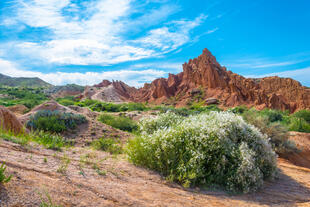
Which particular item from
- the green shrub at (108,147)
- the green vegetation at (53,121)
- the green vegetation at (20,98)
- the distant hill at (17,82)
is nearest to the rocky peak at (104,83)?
the distant hill at (17,82)

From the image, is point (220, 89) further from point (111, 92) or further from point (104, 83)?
point (104, 83)

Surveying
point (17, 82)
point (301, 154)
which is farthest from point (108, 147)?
point (17, 82)

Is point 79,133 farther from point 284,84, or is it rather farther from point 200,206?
point 284,84

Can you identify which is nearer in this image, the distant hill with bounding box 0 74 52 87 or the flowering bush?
the flowering bush

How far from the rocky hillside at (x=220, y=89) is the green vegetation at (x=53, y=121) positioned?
34.5 meters

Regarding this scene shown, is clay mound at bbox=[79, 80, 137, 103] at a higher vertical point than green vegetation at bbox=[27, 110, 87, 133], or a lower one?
higher

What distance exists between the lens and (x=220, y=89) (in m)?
53.4

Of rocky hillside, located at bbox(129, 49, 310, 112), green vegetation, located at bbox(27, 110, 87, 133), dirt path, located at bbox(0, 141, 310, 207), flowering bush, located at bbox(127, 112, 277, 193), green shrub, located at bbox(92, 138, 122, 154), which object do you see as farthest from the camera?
rocky hillside, located at bbox(129, 49, 310, 112)

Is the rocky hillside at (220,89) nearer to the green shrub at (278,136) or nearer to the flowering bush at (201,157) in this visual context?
the green shrub at (278,136)

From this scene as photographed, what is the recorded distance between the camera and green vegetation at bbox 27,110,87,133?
9281mm

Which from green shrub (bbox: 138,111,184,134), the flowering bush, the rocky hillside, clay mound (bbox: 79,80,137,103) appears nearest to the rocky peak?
clay mound (bbox: 79,80,137,103)

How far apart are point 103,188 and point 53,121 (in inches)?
295

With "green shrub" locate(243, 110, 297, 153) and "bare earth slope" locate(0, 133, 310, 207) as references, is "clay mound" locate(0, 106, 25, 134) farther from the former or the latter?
"green shrub" locate(243, 110, 297, 153)

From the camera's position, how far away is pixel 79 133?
9547mm
